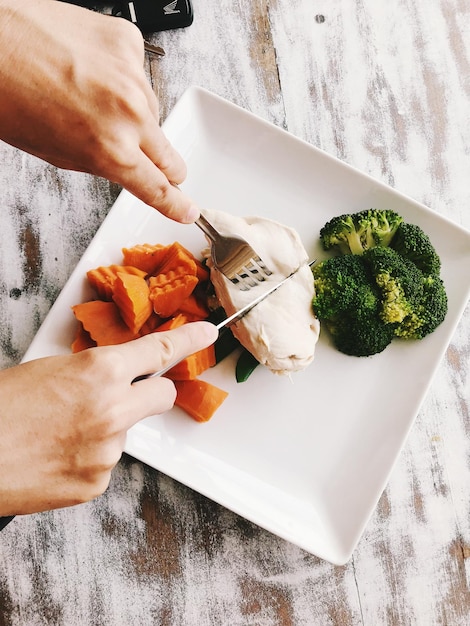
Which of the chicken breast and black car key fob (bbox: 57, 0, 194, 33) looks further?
black car key fob (bbox: 57, 0, 194, 33)

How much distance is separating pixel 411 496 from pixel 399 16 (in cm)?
179

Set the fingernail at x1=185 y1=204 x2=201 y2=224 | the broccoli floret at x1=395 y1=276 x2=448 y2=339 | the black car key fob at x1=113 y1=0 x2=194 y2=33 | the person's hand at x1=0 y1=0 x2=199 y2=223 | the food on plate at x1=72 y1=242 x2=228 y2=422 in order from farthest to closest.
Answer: the black car key fob at x1=113 y1=0 x2=194 y2=33
the broccoli floret at x1=395 y1=276 x2=448 y2=339
the food on plate at x1=72 y1=242 x2=228 y2=422
the fingernail at x1=185 y1=204 x2=201 y2=224
the person's hand at x1=0 y1=0 x2=199 y2=223

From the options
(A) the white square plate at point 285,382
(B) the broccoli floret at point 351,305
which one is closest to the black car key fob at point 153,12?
(A) the white square plate at point 285,382

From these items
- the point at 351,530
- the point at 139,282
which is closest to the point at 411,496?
the point at 351,530

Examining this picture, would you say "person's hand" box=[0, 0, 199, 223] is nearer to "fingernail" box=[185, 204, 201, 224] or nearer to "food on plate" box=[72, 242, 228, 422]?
"fingernail" box=[185, 204, 201, 224]

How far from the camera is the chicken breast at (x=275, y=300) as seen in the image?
68.7 inches

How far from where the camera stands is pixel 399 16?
2.25 meters

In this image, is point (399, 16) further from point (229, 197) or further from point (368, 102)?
point (229, 197)

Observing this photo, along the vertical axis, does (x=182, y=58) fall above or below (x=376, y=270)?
above

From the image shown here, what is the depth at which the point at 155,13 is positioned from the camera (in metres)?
2.08

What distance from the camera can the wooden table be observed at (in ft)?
6.10

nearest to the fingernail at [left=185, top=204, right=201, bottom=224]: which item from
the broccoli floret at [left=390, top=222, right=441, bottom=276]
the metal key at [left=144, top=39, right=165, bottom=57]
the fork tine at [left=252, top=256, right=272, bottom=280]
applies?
the fork tine at [left=252, top=256, right=272, bottom=280]

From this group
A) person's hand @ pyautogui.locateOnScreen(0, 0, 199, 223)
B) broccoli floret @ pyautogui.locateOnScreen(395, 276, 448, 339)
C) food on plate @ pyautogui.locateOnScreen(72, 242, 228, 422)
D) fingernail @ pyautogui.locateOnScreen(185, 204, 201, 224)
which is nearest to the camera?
person's hand @ pyautogui.locateOnScreen(0, 0, 199, 223)

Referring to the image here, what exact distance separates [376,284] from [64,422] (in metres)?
1.05
